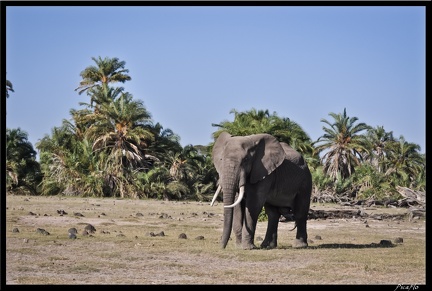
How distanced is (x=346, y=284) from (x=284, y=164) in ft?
20.3

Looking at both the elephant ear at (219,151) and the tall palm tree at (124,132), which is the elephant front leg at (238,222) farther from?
the tall palm tree at (124,132)

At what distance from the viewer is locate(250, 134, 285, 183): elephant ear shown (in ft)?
54.7

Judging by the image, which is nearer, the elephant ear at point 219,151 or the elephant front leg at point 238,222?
the elephant front leg at point 238,222

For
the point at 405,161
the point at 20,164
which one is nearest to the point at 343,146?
the point at 405,161

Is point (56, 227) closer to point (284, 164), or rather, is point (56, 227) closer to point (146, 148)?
point (284, 164)

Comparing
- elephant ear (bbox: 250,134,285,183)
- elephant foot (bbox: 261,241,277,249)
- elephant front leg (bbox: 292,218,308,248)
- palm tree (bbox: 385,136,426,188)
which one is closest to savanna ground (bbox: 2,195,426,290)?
elephant foot (bbox: 261,241,277,249)

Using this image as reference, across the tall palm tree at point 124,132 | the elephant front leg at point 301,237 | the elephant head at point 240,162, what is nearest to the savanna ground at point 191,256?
the elephant front leg at point 301,237

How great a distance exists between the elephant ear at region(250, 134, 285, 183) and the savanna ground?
1836 millimetres

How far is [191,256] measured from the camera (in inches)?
596

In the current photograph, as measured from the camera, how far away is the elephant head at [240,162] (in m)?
16.0

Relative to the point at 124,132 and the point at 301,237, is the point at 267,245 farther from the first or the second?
the point at 124,132

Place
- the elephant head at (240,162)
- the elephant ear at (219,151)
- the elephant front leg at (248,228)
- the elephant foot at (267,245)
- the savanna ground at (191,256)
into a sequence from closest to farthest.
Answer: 1. the savanna ground at (191,256)
2. the elephant head at (240,162)
3. the elephant front leg at (248,228)
4. the elephant ear at (219,151)
5. the elephant foot at (267,245)

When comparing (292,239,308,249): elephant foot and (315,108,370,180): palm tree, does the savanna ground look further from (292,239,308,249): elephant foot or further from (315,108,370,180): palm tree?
(315,108,370,180): palm tree
